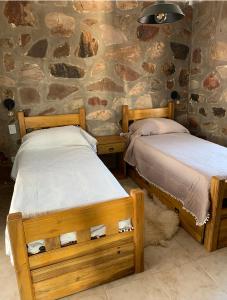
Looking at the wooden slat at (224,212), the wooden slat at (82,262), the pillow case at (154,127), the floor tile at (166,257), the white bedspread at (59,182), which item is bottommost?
the floor tile at (166,257)

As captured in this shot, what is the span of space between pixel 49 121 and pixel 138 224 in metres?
1.96

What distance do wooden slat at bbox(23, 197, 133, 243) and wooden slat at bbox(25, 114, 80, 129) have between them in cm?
187

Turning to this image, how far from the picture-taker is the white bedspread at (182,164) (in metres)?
2.03

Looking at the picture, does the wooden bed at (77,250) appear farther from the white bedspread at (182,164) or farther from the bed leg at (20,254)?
the white bedspread at (182,164)

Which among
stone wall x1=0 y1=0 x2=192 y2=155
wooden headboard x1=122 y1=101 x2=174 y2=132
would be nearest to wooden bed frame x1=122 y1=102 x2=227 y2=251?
wooden headboard x1=122 y1=101 x2=174 y2=132

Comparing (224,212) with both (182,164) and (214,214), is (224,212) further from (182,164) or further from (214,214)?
(182,164)

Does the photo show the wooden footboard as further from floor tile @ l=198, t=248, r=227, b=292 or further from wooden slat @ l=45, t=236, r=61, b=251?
floor tile @ l=198, t=248, r=227, b=292

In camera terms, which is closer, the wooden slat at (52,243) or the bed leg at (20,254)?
the bed leg at (20,254)

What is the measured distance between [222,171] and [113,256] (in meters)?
1.13

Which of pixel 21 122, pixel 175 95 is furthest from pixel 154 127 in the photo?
pixel 21 122

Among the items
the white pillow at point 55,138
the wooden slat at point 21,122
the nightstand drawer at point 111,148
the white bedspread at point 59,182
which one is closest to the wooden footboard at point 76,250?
the white bedspread at point 59,182

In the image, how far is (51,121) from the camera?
3137 mm

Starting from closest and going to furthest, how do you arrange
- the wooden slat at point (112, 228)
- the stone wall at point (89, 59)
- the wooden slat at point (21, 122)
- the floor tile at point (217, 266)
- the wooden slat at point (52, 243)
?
the wooden slat at point (52, 243) < the wooden slat at point (112, 228) < the floor tile at point (217, 266) < the stone wall at point (89, 59) < the wooden slat at point (21, 122)

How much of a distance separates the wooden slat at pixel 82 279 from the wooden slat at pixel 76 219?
322mm
